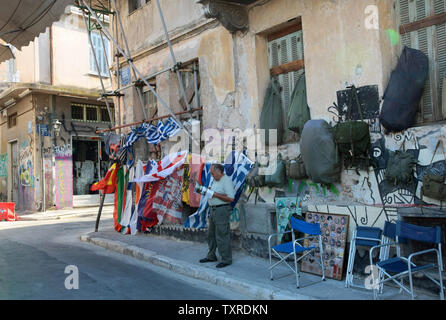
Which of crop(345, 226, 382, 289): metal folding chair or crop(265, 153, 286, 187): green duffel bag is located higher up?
crop(265, 153, 286, 187): green duffel bag

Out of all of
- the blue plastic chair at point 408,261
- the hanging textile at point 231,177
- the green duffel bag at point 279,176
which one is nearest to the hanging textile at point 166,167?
the hanging textile at point 231,177

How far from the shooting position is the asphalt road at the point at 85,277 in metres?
5.32

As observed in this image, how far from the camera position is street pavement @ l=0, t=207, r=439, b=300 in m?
5.22

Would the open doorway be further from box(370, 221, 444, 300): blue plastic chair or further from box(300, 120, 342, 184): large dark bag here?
box(370, 221, 444, 300): blue plastic chair

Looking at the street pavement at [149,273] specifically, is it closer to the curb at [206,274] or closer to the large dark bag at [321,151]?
the curb at [206,274]

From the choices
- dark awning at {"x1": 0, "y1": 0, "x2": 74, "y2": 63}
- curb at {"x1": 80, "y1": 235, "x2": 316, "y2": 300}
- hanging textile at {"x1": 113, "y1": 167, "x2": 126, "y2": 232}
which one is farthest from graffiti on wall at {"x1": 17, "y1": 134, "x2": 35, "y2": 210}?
dark awning at {"x1": 0, "y1": 0, "x2": 74, "y2": 63}

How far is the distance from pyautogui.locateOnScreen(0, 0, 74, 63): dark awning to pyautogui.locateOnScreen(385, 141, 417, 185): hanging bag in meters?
6.26

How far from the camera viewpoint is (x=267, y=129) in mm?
7312

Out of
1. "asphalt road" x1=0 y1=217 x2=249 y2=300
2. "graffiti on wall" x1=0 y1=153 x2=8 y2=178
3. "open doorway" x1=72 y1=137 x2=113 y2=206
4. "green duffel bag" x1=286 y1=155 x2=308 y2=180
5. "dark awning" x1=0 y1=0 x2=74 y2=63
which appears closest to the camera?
"asphalt road" x1=0 y1=217 x2=249 y2=300

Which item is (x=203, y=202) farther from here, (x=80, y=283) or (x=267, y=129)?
(x=80, y=283)

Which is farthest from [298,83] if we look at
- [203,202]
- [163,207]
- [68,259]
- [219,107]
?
[68,259]

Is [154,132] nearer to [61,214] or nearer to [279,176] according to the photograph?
[279,176]

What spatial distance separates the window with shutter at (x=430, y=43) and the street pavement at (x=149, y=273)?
8.06ft

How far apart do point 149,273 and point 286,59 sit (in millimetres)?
4461
